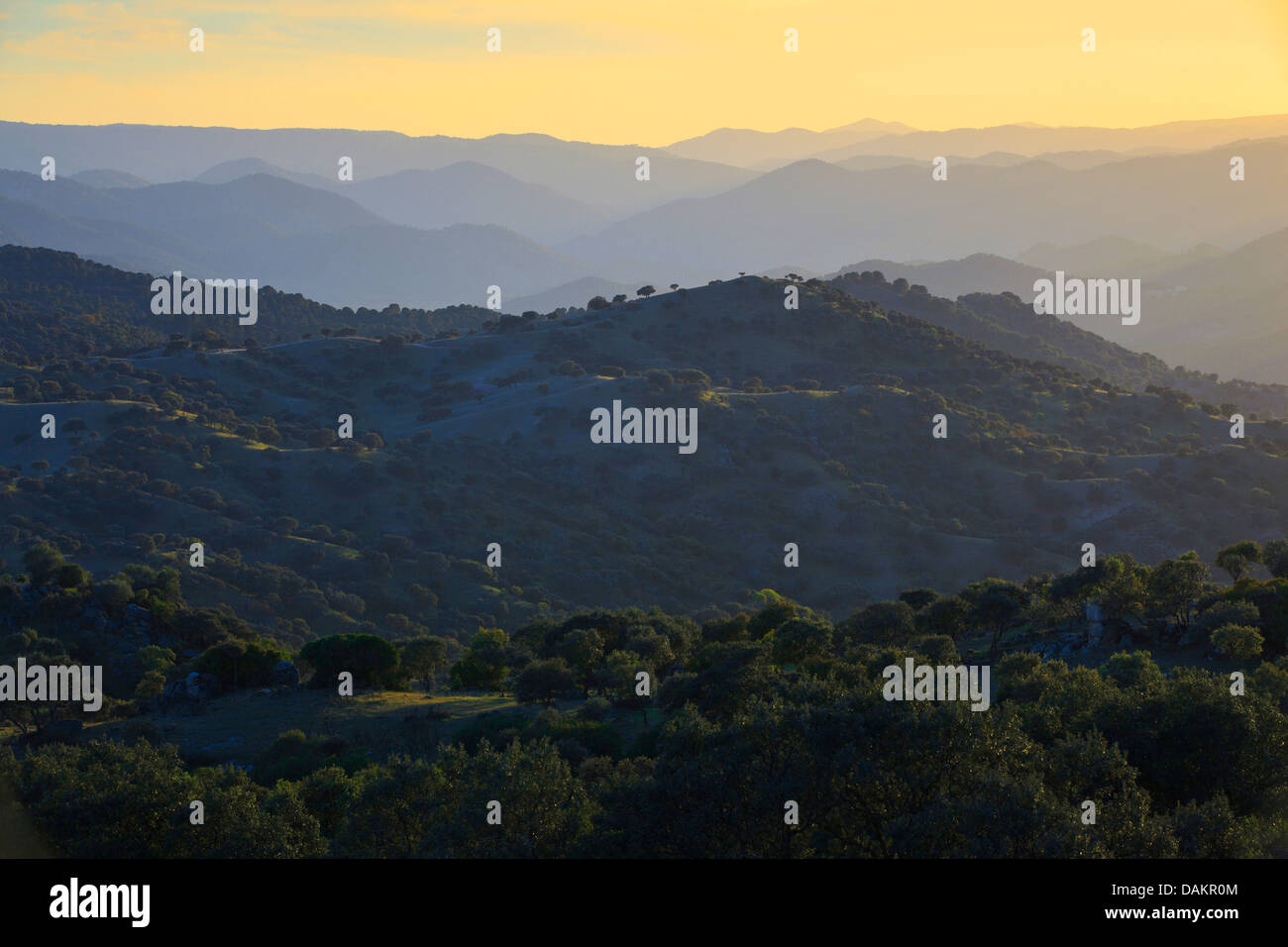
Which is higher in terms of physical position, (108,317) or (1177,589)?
(108,317)

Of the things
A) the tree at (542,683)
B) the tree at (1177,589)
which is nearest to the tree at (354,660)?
the tree at (542,683)

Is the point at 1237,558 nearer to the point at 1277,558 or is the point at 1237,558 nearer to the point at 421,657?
the point at 1277,558

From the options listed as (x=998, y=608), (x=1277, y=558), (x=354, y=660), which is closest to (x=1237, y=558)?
(x=1277, y=558)

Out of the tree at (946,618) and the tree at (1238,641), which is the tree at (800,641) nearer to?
the tree at (946,618)

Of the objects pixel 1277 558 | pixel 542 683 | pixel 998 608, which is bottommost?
pixel 542 683

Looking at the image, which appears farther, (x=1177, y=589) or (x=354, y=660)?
(x=354, y=660)

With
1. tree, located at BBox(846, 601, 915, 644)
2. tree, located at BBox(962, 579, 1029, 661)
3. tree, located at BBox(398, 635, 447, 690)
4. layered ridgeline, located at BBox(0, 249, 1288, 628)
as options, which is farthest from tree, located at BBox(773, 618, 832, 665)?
layered ridgeline, located at BBox(0, 249, 1288, 628)
